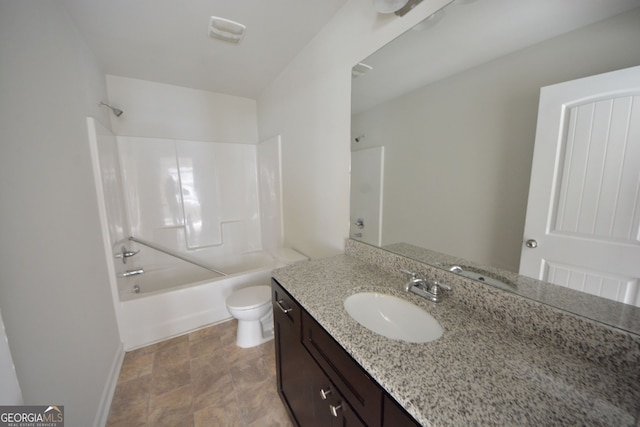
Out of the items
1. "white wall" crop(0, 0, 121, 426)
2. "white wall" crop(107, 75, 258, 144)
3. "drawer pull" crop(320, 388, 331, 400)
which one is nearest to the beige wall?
"drawer pull" crop(320, 388, 331, 400)

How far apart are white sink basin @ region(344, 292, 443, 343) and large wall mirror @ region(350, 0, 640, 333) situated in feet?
0.90

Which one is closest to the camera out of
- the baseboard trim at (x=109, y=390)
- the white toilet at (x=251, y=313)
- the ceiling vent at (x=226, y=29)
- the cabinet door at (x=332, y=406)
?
the cabinet door at (x=332, y=406)

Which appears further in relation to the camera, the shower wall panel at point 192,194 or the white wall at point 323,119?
the shower wall panel at point 192,194

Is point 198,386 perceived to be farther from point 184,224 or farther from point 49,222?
point 184,224

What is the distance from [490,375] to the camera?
55cm

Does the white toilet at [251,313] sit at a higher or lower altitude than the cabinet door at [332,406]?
lower

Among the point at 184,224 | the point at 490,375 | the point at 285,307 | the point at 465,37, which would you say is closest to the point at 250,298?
the point at 285,307

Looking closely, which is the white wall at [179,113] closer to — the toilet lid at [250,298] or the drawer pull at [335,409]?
the toilet lid at [250,298]

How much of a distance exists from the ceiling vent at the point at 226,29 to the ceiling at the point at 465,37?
99 centimetres

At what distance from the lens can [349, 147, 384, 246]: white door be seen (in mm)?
1343

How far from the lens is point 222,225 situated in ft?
9.64

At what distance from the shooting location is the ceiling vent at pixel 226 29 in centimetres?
149

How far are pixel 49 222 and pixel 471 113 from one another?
6.20 ft

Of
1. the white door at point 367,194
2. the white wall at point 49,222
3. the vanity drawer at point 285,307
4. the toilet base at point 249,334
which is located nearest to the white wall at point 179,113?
the white wall at point 49,222
